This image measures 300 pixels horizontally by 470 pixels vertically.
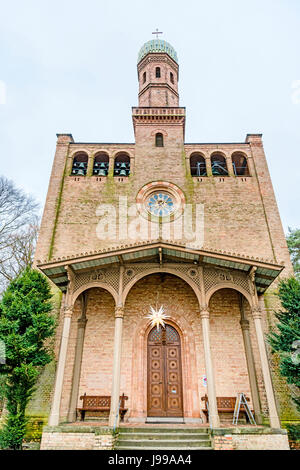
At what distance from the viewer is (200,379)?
10.0 meters

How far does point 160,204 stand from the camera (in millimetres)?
13664

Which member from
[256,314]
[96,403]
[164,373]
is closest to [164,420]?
[164,373]

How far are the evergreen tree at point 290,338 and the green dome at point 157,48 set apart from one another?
55.8 ft

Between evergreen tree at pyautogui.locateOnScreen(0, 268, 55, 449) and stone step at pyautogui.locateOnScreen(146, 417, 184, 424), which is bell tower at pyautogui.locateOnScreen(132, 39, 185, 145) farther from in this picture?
stone step at pyautogui.locateOnScreen(146, 417, 184, 424)

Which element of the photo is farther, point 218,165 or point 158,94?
point 158,94

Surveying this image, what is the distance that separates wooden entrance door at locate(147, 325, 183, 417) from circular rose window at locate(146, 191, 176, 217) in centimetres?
498

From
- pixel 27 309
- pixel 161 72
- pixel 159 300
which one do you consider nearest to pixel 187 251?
pixel 159 300

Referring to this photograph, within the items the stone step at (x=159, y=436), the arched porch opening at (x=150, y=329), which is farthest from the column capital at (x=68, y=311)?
the stone step at (x=159, y=436)

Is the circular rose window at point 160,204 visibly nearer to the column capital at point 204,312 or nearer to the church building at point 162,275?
the church building at point 162,275

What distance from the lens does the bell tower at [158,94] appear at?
52.0ft

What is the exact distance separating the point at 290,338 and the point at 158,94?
48.4 feet

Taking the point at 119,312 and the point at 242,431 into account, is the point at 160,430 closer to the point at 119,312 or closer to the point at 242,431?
the point at 242,431

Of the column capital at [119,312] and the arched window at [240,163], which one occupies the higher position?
the arched window at [240,163]

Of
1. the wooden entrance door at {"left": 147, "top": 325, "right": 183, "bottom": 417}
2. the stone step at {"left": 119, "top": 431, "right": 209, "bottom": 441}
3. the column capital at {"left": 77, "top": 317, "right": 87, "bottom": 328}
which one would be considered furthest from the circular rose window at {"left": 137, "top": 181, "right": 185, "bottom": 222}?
the stone step at {"left": 119, "top": 431, "right": 209, "bottom": 441}
